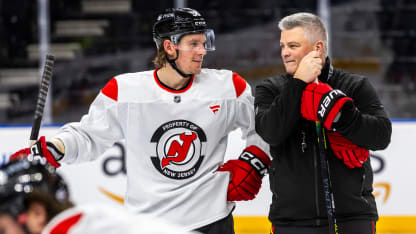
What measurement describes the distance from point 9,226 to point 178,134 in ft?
3.80

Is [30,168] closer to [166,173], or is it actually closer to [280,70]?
[166,173]

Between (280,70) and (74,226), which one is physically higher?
(74,226)

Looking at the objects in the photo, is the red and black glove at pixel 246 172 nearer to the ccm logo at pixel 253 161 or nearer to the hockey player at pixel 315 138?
the ccm logo at pixel 253 161

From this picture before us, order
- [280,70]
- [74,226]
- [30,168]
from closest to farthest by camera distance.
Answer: [74,226], [30,168], [280,70]

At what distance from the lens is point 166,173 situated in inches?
87.0

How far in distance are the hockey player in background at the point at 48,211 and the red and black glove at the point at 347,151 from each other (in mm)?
976

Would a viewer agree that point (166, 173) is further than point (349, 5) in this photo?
No

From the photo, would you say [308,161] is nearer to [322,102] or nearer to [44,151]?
[322,102]

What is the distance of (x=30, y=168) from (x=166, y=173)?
1.10m

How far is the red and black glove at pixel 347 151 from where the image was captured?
194 cm

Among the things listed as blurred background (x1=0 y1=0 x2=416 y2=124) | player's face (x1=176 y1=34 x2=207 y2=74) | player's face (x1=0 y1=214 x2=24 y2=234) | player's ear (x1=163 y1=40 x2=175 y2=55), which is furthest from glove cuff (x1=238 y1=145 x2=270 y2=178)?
blurred background (x1=0 y1=0 x2=416 y2=124)

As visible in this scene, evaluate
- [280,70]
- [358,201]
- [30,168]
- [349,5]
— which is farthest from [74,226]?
[349,5]

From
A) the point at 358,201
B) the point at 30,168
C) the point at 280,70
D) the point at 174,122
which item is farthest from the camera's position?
the point at 280,70

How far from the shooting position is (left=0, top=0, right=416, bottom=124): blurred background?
6125 millimetres
